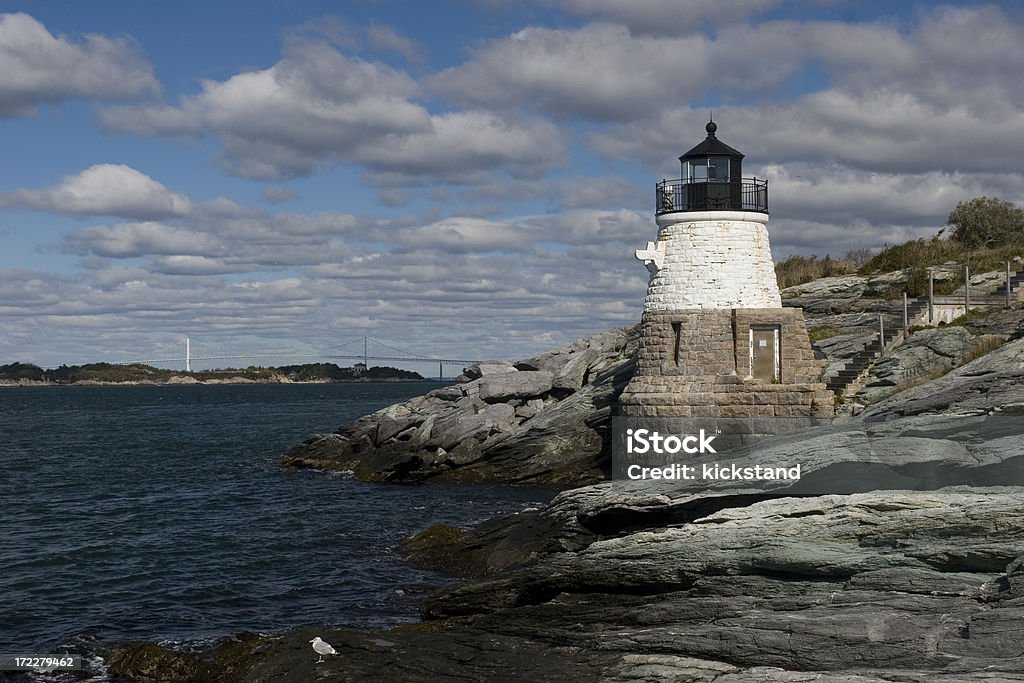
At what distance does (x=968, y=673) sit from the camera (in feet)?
33.5

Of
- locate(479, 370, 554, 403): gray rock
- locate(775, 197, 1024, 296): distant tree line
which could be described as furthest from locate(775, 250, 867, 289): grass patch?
locate(479, 370, 554, 403): gray rock

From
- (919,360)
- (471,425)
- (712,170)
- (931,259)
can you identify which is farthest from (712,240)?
(931,259)

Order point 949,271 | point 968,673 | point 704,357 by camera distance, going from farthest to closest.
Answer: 1. point 949,271
2. point 704,357
3. point 968,673

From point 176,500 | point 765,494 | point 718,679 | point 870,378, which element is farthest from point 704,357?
point 176,500

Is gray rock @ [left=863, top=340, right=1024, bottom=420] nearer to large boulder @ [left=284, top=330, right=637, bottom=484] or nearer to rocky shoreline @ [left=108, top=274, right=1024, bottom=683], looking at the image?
rocky shoreline @ [left=108, top=274, right=1024, bottom=683]

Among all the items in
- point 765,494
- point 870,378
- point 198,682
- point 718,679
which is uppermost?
point 870,378

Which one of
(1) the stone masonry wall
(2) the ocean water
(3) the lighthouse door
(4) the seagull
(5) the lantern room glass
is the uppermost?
(5) the lantern room glass

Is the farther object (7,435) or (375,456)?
(7,435)

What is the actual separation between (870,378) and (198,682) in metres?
19.4

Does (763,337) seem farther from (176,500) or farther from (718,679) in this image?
(176,500)

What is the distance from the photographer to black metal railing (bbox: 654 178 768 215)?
84.2 feet

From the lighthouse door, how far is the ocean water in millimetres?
6994

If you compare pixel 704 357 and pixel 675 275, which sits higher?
pixel 675 275

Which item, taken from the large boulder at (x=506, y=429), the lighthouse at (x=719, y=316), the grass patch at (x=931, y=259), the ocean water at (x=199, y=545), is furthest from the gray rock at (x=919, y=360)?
the ocean water at (x=199, y=545)
